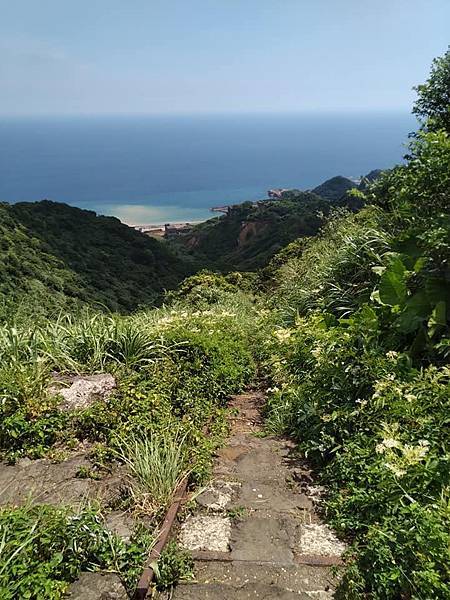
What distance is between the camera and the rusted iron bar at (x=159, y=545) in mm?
2113

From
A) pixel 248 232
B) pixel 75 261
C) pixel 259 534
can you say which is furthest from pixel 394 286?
pixel 248 232

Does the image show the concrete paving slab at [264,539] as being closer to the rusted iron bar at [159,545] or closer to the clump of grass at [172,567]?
the clump of grass at [172,567]

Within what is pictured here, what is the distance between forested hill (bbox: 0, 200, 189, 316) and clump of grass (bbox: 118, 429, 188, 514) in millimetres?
19270

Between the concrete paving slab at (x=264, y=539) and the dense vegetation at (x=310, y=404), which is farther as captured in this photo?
the concrete paving slab at (x=264, y=539)

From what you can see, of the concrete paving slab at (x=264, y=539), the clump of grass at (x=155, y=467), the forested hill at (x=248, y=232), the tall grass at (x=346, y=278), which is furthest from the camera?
the forested hill at (x=248, y=232)

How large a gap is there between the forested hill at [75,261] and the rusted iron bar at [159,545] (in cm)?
1972

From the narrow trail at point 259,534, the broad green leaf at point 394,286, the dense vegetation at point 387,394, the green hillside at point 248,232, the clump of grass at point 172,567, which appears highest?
the broad green leaf at point 394,286

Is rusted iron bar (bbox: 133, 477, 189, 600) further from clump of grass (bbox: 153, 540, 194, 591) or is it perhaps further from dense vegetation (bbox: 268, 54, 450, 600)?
dense vegetation (bbox: 268, 54, 450, 600)

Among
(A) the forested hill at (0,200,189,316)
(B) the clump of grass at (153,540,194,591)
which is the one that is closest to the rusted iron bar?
(B) the clump of grass at (153,540,194,591)

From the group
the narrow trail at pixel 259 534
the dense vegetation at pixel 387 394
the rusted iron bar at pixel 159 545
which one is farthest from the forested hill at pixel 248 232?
the rusted iron bar at pixel 159 545

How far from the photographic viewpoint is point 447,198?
4.55m

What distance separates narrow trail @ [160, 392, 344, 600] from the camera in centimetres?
218

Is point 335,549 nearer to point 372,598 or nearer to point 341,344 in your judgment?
point 372,598

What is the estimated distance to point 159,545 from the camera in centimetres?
238
